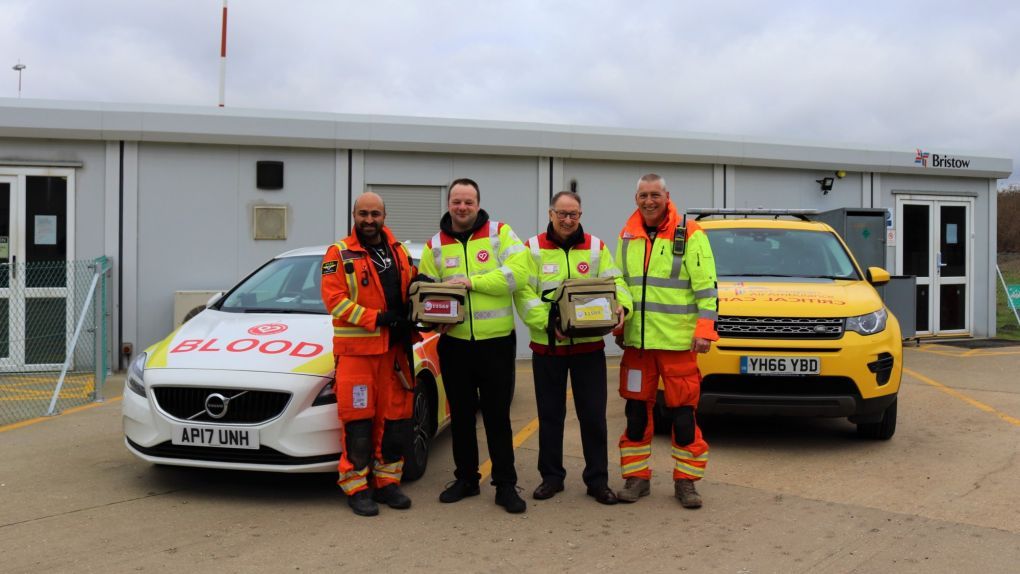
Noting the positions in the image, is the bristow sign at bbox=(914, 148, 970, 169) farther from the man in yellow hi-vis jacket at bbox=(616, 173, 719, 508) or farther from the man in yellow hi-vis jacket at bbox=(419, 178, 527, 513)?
the man in yellow hi-vis jacket at bbox=(419, 178, 527, 513)

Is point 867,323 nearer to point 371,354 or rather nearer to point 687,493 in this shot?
point 687,493

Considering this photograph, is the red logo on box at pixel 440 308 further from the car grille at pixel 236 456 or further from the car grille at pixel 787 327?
the car grille at pixel 787 327

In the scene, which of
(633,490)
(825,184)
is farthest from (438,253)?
(825,184)

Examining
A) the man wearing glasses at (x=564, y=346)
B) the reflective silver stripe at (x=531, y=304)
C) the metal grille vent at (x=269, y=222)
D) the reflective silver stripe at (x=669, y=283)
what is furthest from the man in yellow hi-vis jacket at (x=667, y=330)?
the metal grille vent at (x=269, y=222)

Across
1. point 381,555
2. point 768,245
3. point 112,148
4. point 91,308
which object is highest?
point 112,148

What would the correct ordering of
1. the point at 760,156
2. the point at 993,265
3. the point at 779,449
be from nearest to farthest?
the point at 779,449
the point at 760,156
the point at 993,265

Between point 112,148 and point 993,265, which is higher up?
point 112,148

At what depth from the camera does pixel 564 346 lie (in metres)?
4.75

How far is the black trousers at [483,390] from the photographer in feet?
15.2

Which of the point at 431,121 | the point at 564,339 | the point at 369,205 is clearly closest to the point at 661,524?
the point at 564,339

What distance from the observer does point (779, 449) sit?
240 inches

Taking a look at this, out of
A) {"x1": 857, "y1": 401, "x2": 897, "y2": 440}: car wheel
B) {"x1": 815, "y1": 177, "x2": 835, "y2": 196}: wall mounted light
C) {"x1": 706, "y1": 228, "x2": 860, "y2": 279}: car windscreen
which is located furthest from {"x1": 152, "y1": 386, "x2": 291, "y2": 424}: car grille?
{"x1": 815, "y1": 177, "x2": 835, "y2": 196}: wall mounted light

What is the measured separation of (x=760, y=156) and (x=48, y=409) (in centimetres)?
984

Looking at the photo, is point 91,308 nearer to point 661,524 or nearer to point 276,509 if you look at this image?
point 276,509
